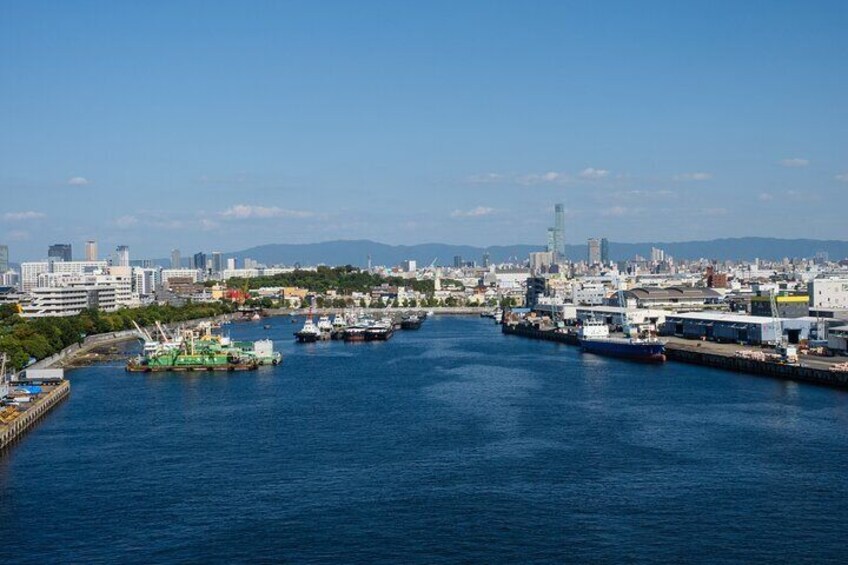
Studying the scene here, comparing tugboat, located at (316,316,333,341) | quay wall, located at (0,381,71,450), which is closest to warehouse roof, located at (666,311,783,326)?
tugboat, located at (316,316,333,341)

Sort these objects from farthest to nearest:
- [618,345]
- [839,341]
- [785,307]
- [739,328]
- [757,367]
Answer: [785,307], [618,345], [739,328], [839,341], [757,367]

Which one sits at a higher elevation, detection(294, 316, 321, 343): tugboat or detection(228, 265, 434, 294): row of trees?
detection(228, 265, 434, 294): row of trees

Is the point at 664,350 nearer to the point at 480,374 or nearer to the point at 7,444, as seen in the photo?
the point at 480,374

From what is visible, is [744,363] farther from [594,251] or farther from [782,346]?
[594,251]

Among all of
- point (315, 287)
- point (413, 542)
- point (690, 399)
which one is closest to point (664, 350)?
point (690, 399)

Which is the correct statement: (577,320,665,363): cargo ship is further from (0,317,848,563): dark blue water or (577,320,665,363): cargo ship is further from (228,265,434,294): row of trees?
(228,265,434,294): row of trees

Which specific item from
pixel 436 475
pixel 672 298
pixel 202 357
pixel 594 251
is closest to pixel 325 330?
pixel 672 298

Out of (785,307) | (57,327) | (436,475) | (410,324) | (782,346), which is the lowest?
(436,475)
